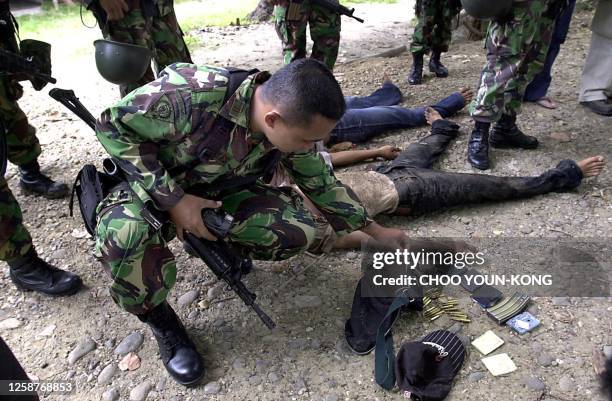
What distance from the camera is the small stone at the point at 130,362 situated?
1.87m

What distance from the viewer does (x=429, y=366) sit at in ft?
5.65

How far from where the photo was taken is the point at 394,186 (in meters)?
2.54

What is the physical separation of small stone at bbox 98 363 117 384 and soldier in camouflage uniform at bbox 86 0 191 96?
1803 mm

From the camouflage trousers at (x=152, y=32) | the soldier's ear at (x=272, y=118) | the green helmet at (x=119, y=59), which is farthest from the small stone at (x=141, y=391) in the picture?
the camouflage trousers at (x=152, y=32)

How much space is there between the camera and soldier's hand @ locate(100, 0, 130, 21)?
271 cm

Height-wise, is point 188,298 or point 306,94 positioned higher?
point 306,94

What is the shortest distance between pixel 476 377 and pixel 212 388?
0.99 m

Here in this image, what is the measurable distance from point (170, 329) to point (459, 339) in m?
1.15

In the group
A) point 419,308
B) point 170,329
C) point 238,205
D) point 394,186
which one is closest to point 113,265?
point 170,329

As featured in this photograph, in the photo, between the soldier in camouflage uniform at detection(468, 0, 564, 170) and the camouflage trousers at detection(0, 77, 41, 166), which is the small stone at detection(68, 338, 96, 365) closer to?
the camouflage trousers at detection(0, 77, 41, 166)

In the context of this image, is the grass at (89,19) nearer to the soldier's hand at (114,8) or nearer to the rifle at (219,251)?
the soldier's hand at (114,8)

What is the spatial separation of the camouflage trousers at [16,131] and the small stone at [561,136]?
338 cm

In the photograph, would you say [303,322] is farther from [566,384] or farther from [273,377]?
[566,384]

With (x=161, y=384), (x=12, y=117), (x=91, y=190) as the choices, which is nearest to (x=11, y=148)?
(x=12, y=117)
